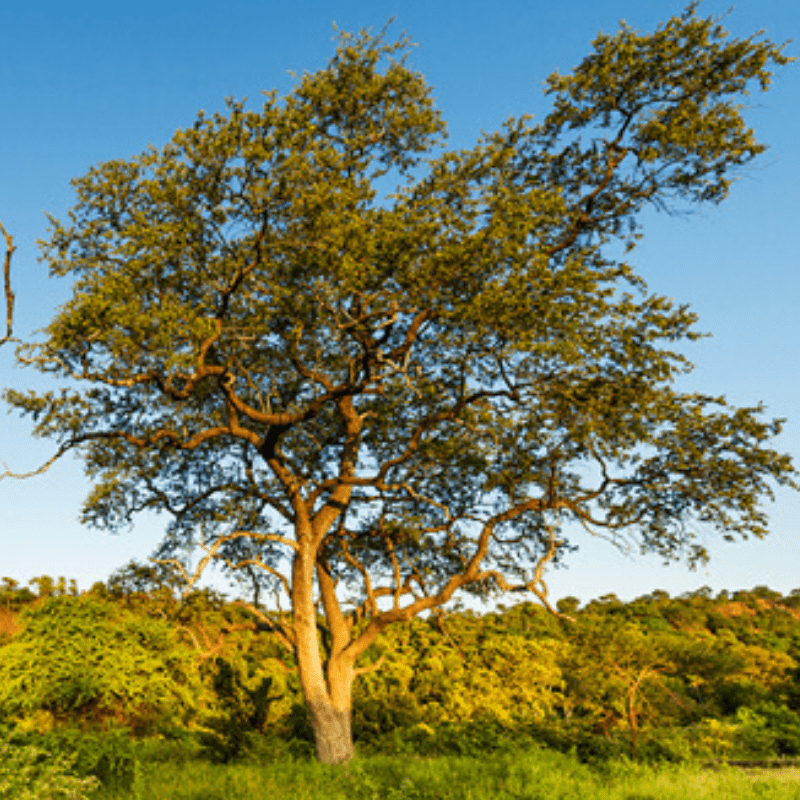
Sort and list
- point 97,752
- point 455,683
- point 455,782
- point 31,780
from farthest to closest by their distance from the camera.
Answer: point 455,683 < point 455,782 < point 97,752 < point 31,780

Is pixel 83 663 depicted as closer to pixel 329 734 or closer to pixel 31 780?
pixel 329 734

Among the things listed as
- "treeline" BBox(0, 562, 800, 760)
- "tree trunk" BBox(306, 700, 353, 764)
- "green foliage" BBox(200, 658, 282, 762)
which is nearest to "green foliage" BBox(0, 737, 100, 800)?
"treeline" BBox(0, 562, 800, 760)

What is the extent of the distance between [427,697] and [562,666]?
4.07 m

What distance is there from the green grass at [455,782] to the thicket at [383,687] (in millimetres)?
1052

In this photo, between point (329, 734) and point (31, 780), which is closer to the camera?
point (31, 780)

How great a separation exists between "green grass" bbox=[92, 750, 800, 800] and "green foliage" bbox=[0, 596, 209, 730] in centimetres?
206

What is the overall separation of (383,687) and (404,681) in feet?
1.87

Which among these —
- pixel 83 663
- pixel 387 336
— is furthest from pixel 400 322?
pixel 83 663

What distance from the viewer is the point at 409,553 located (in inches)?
703

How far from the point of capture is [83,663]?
47.9 ft

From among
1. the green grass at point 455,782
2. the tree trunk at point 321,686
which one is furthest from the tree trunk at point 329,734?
the green grass at point 455,782

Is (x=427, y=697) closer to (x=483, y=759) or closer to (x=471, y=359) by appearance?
(x=483, y=759)

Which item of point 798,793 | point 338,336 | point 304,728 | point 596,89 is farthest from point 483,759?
point 596,89

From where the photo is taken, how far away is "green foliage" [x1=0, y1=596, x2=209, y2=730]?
14445 mm
